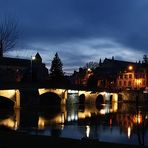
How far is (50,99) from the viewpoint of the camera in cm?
9400

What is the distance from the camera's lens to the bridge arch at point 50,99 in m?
89.9

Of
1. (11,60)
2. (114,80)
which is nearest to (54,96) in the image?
(11,60)

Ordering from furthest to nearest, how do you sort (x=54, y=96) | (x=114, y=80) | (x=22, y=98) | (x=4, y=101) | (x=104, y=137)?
(x=114, y=80) < (x=54, y=96) < (x=4, y=101) < (x=22, y=98) < (x=104, y=137)

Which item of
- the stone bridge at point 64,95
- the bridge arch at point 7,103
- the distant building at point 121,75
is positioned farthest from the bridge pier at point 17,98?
the distant building at point 121,75

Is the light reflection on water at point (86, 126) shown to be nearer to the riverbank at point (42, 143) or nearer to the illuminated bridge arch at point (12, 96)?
the riverbank at point (42, 143)

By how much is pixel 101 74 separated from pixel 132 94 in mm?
34461

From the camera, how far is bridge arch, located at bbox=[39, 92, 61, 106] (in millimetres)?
89900

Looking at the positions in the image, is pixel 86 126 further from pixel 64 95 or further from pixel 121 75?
pixel 121 75

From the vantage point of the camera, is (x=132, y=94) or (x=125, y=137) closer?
(x=125, y=137)

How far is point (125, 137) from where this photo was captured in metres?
33.3

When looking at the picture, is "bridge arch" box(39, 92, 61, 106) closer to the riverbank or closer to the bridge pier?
the bridge pier

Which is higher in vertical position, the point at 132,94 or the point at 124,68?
the point at 124,68

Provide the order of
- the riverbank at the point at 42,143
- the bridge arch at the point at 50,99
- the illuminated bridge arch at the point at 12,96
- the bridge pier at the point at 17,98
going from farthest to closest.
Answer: the bridge arch at the point at 50,99 < the bridge pier at the point at 17,98 < the illuminated bridge arch at the point at 12,96 < the riverbank at the point at 42,143

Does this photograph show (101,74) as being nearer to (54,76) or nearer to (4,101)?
(54,76)
